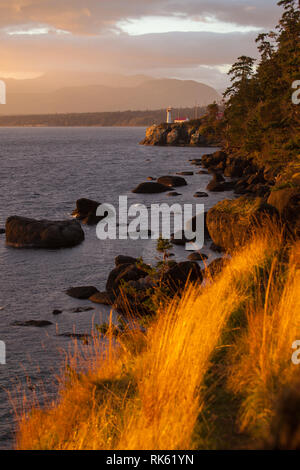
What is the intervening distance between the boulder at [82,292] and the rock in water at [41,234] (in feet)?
29.2

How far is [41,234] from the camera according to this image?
27.8 meters

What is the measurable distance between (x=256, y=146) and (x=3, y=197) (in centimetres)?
2958

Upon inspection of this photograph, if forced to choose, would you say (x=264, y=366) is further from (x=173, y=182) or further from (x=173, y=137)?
(x=173, y=137)

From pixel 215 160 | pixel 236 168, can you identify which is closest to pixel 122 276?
pixel 236 168

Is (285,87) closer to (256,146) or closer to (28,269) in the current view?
(256,146)

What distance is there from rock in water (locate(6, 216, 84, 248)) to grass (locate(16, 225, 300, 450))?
68.8 ft

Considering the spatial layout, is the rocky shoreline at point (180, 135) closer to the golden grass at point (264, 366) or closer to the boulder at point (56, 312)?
the boulder at point (56, 312)

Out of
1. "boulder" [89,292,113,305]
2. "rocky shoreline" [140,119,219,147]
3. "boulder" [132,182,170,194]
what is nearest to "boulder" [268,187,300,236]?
"boulder" [89,292,113,305]

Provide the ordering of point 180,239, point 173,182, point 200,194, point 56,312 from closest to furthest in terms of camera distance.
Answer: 1. point 56,312
2. point 180,239
3. point 200,194
4. point 173,182

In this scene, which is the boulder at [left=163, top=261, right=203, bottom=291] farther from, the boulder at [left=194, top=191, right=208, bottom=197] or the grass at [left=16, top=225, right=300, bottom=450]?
the boulder at [left=194, top=191, right=208, bottom=197]

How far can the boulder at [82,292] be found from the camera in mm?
18566

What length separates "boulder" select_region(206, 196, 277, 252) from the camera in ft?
54.0

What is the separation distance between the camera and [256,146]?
53.7 m

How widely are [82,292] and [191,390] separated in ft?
46.9
